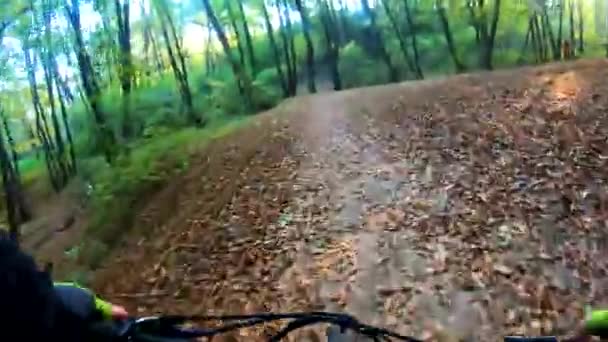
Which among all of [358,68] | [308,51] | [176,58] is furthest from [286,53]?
[176,58]

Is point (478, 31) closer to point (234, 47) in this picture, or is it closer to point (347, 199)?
point (234, 47)

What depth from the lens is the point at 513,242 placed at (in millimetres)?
4934

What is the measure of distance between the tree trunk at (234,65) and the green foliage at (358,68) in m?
2.13

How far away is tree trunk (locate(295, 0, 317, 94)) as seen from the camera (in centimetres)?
1224

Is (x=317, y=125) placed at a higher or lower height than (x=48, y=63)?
lower

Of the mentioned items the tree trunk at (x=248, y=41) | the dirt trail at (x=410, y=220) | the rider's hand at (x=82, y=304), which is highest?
the tree trunk at (x=248, y=41)

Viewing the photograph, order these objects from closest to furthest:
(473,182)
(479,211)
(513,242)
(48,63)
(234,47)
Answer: (513,242)
(479,211)
(473,182)
(48,63)
(234,47)

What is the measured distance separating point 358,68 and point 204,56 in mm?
3349

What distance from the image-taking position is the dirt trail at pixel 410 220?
4488mm

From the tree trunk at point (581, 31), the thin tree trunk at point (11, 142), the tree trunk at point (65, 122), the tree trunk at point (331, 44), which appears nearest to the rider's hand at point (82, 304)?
the tree trunk at point (65, 122)

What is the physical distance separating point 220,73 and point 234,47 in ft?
3.51

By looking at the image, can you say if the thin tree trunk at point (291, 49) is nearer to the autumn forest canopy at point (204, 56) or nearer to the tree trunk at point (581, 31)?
the autumn forest canopy at point (204, 56)

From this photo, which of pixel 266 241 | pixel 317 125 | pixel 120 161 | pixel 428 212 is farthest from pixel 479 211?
pixel 120 161

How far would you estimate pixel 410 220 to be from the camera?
550 cm
